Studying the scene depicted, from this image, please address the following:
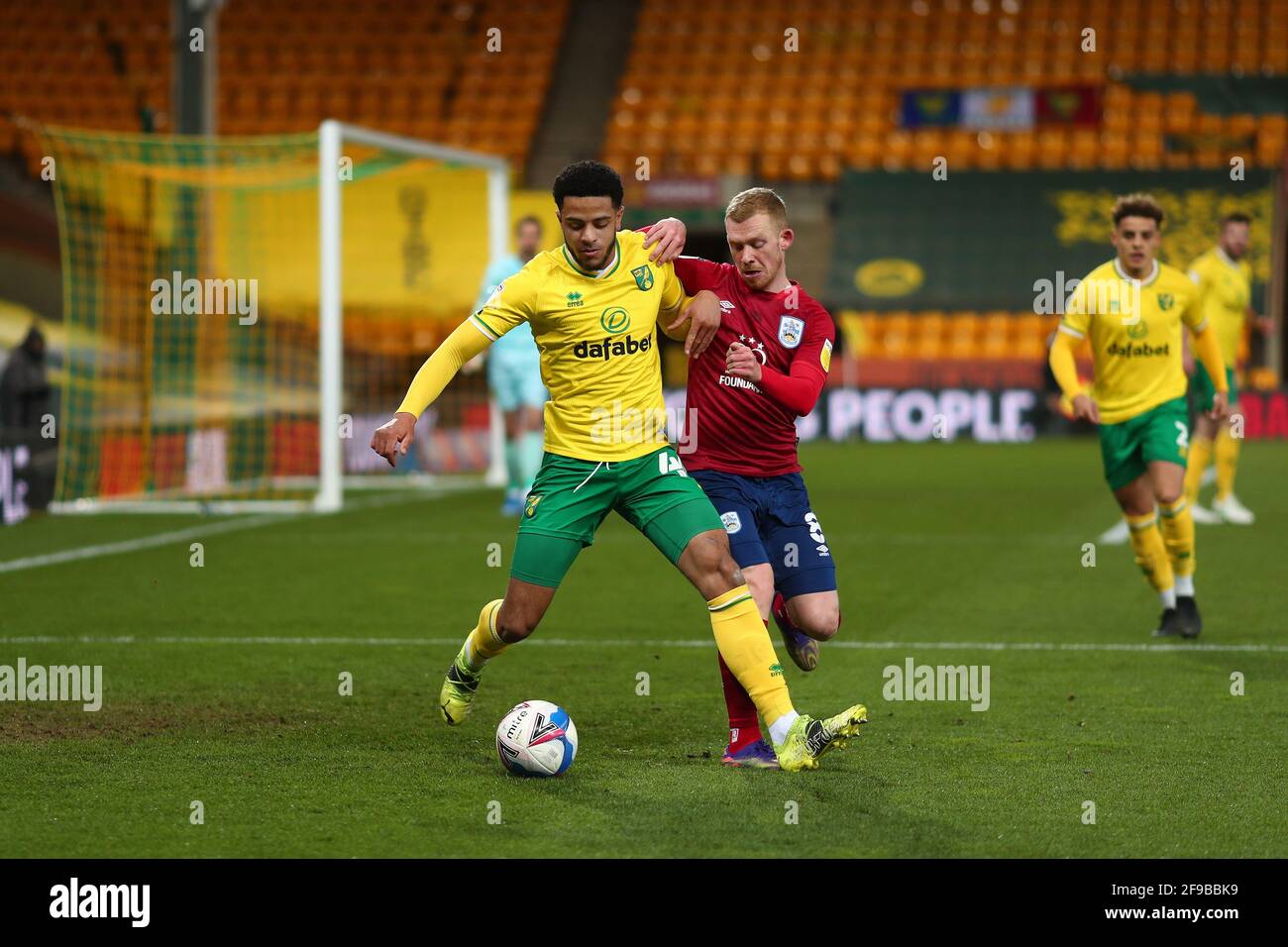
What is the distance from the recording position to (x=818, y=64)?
91.0 feet

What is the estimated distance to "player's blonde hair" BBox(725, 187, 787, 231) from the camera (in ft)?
18.6

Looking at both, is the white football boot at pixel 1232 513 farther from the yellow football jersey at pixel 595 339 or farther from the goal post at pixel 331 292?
the yellow football jersey at pixel 595 339

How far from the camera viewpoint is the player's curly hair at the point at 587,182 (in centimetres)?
532

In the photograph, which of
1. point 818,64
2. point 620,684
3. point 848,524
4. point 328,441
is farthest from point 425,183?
point 620,684

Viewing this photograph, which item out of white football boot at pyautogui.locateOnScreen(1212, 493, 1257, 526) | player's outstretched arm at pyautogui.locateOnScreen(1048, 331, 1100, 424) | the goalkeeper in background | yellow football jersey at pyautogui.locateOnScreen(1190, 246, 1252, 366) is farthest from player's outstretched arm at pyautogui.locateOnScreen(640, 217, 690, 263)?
white football boot at pyautogui.locateOnScreen(1212, 493, 1257, 526)

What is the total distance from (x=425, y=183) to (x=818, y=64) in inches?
402

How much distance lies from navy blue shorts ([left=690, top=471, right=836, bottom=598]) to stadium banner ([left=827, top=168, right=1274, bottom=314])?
→ 18836mm

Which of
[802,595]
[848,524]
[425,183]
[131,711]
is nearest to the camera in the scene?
[802,595]

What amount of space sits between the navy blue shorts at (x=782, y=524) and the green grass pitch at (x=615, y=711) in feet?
1.87

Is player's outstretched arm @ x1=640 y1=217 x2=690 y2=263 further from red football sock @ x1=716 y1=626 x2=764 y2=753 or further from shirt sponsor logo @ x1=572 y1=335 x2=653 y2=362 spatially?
red football sock @ x1=716 y1=626 x2=764 y2=753
